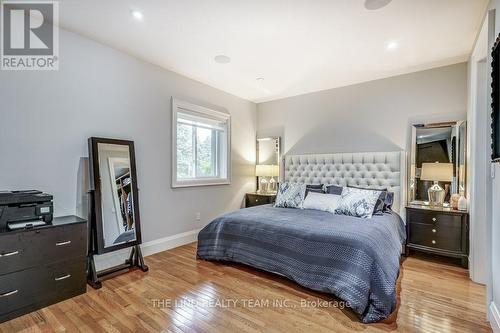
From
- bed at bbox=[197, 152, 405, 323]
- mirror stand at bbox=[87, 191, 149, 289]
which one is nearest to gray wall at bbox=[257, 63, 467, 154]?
bed at bbox=[197, 152, 405, 323]

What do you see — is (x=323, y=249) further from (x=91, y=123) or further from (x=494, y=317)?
(x=91, y=123)

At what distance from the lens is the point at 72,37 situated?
2732mm

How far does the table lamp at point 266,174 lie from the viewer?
490 cm

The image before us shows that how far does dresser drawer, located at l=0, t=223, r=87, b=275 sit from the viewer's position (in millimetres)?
2016

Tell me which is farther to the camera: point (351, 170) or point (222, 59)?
point (351, 170)

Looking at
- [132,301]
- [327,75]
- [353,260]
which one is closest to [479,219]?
[353,260]

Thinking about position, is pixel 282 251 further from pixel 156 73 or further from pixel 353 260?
pixel 156 73

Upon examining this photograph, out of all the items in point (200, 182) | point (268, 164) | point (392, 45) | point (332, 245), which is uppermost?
point (392, 45)

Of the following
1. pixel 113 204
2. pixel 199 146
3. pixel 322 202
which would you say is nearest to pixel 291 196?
pixel 322 202

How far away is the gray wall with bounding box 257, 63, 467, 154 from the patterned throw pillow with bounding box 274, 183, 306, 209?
957mm

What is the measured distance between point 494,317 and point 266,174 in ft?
11.6

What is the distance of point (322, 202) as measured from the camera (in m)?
A: 3.56

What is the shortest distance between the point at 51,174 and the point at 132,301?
1.49m

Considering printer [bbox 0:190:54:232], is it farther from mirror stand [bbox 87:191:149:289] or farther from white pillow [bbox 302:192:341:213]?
white pillow [bbox 302:192:341:213]
